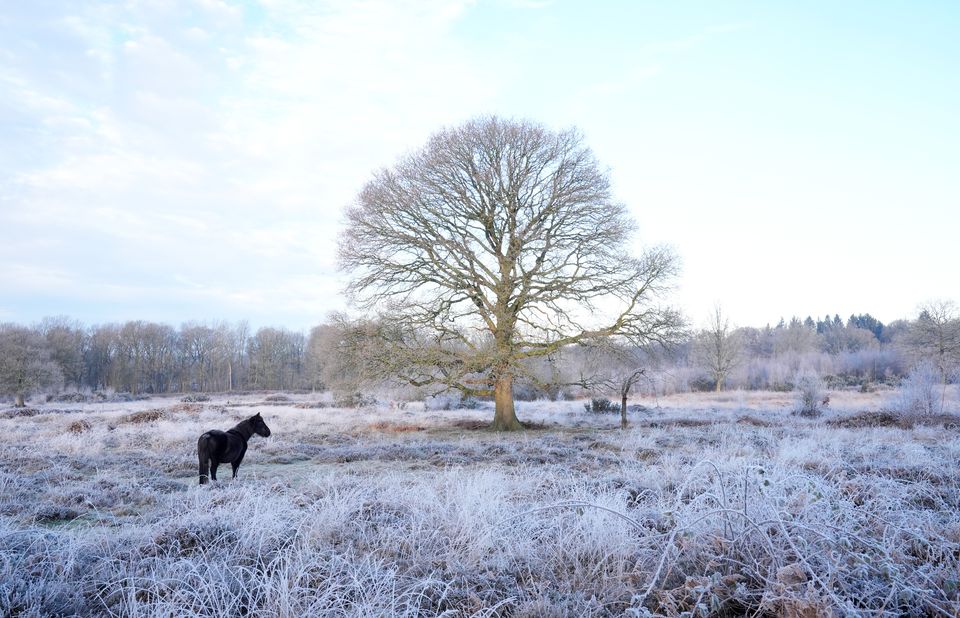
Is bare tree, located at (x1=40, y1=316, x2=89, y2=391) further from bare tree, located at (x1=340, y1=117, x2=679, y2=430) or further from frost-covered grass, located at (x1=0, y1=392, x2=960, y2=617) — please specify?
frost-covered grass, located at (x1=0, y1=392, x2=960, y2=617)

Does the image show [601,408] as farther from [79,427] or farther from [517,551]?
[517,551]

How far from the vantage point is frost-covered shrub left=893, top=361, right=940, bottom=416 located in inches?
699

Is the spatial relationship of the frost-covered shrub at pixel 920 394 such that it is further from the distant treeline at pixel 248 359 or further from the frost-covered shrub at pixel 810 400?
the distant treeline at pixel 248 359

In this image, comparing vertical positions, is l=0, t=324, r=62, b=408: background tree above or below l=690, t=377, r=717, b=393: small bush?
above

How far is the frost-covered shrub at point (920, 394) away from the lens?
17750 mm

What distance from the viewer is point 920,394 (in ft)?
59.2

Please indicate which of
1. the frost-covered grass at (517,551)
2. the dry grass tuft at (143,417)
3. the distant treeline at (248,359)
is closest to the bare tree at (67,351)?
the distant treeline at (248,359)

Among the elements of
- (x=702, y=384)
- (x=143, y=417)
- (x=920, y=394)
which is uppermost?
(x=920, y=394)

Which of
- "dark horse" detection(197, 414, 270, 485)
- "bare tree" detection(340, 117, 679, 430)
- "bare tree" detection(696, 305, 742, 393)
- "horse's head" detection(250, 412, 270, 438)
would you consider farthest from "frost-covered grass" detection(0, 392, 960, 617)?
"bare tree" detection(696, 305, 742, 393)

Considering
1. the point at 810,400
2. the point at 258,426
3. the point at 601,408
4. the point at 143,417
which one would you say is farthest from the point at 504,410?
the point at 143,417

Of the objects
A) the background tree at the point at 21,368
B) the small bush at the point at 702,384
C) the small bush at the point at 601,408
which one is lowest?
the small bush at the point at 702,384

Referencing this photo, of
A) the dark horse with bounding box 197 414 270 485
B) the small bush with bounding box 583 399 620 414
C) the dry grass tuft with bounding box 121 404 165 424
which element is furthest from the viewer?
the small bush with bounding box 583 399 620 414

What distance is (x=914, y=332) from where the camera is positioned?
132ft

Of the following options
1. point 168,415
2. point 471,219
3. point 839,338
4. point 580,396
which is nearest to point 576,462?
point 471,219
